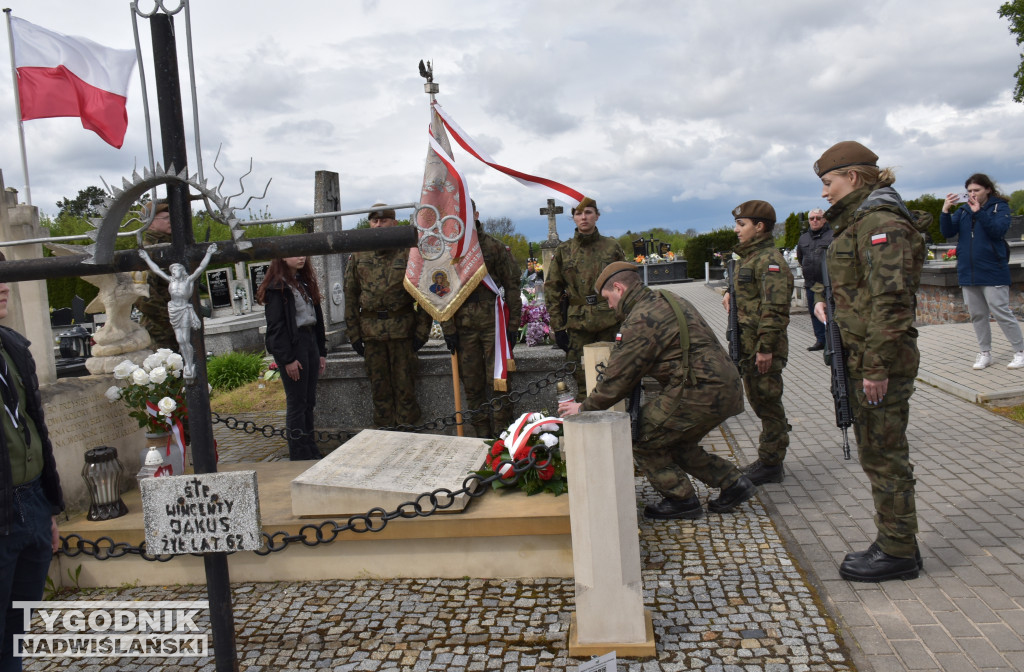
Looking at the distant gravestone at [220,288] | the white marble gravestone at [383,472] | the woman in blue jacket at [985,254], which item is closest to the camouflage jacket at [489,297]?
the white marble gravestone at [383,472]

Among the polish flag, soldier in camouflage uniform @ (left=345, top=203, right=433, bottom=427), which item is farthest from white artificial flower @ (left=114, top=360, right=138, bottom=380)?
soldier in camouflage uniform @ (left=345, top=203, right=433, bottom=427)

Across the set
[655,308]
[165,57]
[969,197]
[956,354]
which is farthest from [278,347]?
[956,354]

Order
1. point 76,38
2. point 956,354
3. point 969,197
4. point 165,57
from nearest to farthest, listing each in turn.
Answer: point 165,57
point 76,38
point 969,197
point 956,354

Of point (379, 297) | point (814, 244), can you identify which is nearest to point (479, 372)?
point (379, 297)

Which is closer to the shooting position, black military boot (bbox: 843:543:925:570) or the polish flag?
black military boot (bbox: 843:543:925:570)

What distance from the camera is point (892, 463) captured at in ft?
12.5

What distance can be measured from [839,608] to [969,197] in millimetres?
5997

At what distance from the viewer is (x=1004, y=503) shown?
4.85m

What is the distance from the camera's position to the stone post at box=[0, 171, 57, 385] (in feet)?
15.5

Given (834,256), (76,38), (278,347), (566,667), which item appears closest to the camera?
(566,667)

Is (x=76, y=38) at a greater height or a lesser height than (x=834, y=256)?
greater

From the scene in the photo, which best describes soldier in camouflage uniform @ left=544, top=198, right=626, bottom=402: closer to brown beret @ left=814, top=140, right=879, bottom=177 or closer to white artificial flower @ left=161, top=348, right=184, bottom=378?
brown beret @ left=814, top=140, right=879, bottom=177

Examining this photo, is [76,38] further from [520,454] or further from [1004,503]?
[1004,503]

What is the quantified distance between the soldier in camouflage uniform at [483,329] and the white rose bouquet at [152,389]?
7.87ft
